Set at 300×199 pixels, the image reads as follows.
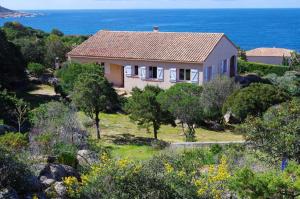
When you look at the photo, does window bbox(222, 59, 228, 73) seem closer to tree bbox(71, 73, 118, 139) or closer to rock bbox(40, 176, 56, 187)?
tree bbox(71, 73, 118, 139)

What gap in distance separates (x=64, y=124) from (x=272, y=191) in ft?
39.9

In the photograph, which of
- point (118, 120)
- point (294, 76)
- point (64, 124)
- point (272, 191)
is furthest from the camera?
point (294, 76)

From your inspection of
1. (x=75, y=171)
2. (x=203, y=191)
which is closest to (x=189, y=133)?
(x=75, y=171)

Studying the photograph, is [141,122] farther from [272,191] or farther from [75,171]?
[272,191]

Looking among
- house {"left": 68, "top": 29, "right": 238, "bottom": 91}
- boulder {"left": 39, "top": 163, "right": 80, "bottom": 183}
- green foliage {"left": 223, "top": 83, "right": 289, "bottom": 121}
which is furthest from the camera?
house {"left": 68, "top": 29, "right": 238, "bottom": 91}

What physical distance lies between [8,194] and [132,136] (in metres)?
16.5

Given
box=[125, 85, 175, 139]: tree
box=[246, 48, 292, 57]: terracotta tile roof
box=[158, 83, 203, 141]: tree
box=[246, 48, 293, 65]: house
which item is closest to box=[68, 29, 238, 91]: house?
box=[158, 83, 203, 141]: tree

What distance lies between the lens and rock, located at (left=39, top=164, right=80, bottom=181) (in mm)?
12016

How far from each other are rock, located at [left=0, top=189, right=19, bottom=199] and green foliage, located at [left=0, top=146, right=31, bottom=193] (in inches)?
7.2

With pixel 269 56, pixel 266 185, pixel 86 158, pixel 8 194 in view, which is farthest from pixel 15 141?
pixel 269 56

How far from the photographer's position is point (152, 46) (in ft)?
128

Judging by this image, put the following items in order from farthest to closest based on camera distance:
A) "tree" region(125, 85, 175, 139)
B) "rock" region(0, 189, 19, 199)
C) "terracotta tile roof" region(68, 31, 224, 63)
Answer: "terracotta tile roof" region(68, 31, 224, 63)
"tree" region(125, 85, 175, 139)
"rock" region(0, 189, 19, 199)

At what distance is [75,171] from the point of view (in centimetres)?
1313

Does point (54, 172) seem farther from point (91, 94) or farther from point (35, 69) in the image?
point (35, 69)
